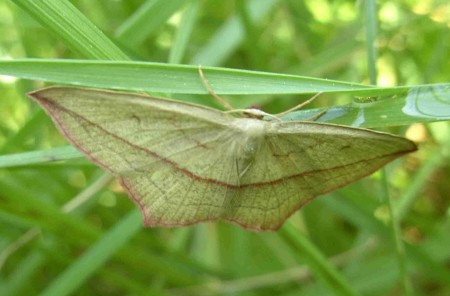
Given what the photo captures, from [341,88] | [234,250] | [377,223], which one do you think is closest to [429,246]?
[377,223]

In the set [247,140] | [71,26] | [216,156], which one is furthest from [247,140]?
[71,26]

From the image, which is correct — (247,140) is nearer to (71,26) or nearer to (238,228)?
(71,26)

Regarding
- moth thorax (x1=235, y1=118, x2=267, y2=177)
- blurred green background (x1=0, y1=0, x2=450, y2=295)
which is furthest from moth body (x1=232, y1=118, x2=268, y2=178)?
blurred green background (x1=0, y1=0, x2=450, y2=295)

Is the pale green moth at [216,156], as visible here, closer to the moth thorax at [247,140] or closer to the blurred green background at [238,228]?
the moth thorax at [247,140]

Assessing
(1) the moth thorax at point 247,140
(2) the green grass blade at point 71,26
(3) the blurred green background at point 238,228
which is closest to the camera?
(2) the green grass blade at point 71,26

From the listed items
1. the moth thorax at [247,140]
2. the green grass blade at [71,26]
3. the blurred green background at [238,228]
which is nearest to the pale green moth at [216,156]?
the moth thorax at [247,140]

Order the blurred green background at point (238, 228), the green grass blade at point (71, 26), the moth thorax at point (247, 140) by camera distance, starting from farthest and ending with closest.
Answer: the blurred green background at point (238, 228), the moth thorax at point (247, 140), the green grass blade at point (71, 26)
